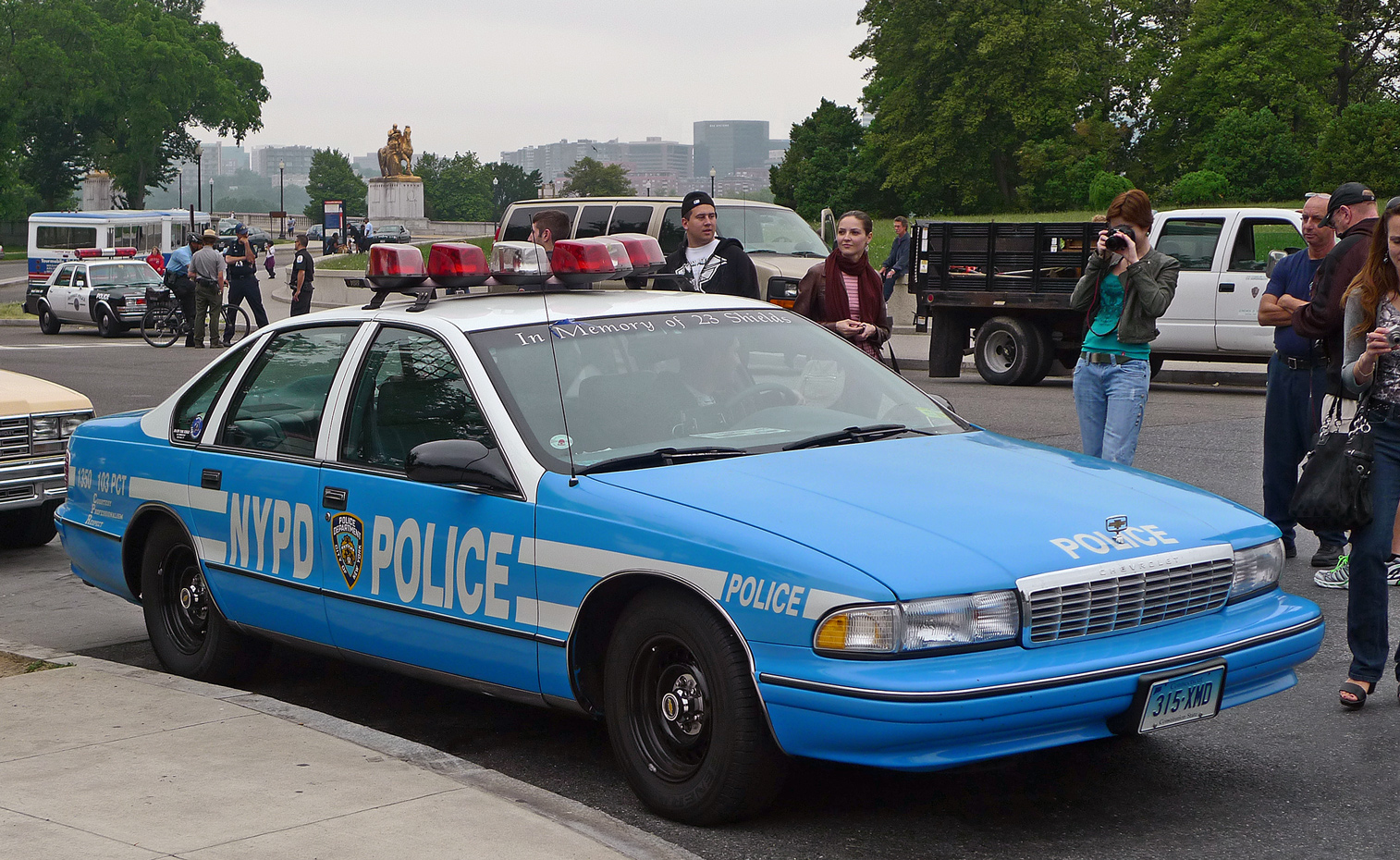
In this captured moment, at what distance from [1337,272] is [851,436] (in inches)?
123

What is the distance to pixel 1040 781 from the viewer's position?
4.46m

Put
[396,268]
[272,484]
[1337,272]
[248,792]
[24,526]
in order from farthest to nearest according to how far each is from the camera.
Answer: [24,526]
[1337,272]
[396,268]
[272,484]
[248,792]

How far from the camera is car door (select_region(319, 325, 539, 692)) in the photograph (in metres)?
4.46

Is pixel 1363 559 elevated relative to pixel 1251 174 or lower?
lower

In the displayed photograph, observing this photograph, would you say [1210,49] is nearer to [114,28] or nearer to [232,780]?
[114,28]

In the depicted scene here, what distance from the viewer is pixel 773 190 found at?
332 ft

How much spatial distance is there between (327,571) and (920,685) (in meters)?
2.32

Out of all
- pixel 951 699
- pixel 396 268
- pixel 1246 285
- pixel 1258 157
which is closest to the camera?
pixel 951 699

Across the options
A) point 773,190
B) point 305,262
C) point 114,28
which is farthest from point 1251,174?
point 114,28

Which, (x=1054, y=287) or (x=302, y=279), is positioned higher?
(x=1054, y=287)

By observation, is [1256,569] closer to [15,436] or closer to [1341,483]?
[1341,483]

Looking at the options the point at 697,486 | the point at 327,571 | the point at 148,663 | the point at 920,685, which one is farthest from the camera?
the point at 148,663

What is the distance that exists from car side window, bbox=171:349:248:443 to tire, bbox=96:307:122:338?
24.2m

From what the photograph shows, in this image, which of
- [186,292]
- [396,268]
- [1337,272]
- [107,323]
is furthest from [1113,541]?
[107,323]
